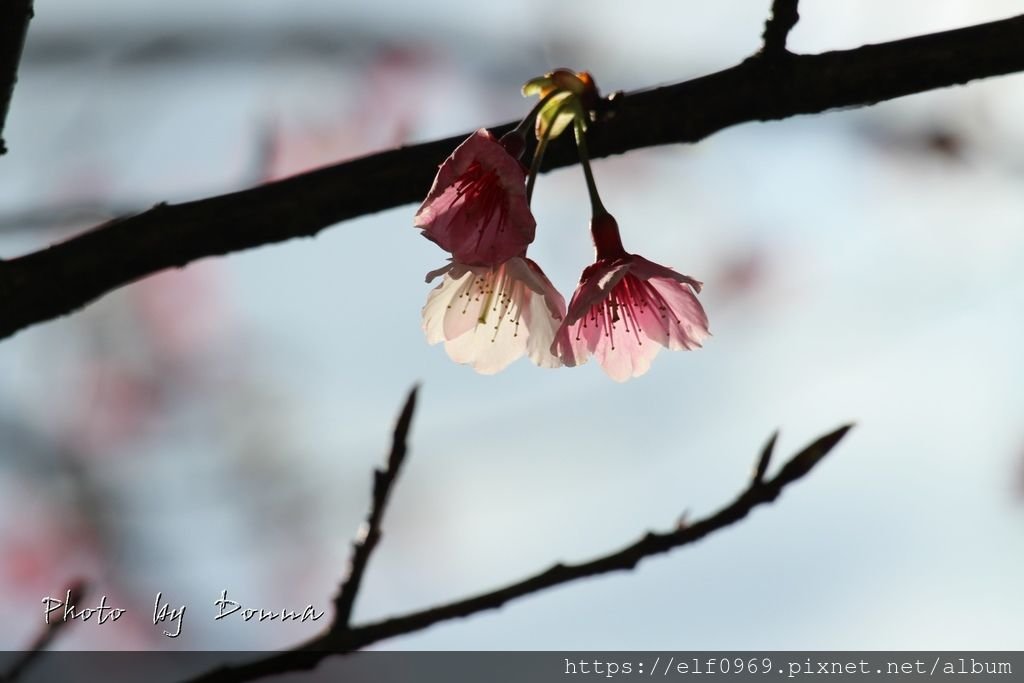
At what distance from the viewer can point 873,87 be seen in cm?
177

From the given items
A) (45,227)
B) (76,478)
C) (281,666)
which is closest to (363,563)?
(281,666)

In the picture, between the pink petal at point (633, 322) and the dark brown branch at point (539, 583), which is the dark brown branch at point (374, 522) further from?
the pink petal at point (633, 322)

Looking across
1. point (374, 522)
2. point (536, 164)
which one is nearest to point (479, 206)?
point (536, 164)

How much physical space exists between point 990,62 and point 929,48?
100mm

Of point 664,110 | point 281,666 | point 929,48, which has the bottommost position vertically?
point 281,666

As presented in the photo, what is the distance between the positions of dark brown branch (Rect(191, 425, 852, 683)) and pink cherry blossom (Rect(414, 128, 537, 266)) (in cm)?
66

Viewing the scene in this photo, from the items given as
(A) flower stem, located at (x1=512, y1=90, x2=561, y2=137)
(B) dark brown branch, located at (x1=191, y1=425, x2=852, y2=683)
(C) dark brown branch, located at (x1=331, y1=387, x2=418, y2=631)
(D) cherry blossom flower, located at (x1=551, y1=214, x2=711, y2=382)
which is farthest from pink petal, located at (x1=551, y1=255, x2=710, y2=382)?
(B) dark brown branch, located at (x1=191, y1=425, x2=852, y2=683)

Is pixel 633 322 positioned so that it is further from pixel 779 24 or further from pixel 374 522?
pixel 374 522

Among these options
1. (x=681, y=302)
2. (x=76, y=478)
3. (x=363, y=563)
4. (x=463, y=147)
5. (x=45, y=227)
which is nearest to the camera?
(x=363, y=563)

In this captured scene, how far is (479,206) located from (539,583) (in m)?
0.88

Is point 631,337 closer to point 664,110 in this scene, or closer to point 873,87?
point 664,110

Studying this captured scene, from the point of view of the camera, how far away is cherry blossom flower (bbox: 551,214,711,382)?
6.23ft

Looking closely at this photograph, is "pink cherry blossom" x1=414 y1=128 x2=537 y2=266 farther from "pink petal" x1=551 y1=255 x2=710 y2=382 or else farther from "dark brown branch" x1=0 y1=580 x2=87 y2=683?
"dark brown branch" x1=0 y1=580 x2=87 y2=683

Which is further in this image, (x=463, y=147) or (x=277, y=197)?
(x=277, y=197)
